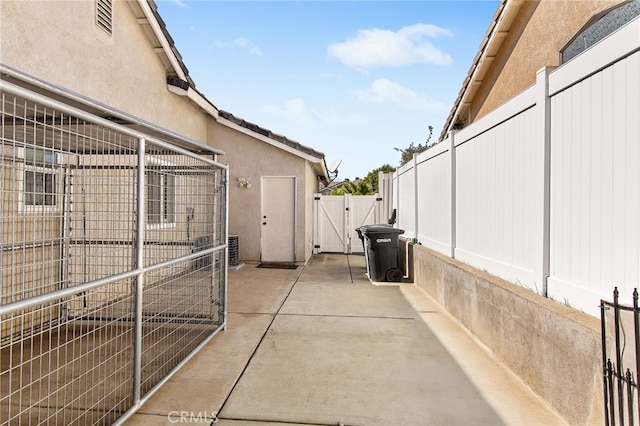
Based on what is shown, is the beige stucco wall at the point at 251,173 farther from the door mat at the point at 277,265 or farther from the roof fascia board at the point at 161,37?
the roof fascia board at the point at 161,37

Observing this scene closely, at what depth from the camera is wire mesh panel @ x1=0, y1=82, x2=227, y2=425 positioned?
2475mm

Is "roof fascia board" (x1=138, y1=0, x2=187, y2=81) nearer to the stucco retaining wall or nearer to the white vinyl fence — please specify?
the white vinyl fence

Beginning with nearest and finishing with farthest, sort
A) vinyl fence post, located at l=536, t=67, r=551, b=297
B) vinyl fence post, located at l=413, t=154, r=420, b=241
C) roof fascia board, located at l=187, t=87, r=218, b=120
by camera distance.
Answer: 1. vinyl fence post, located at l=536, t=67, r=551, b=297
2. vinyl fence post, located at l=413, t=154, r=420, b=241
3. roof fascia board, located at l=187, t=87, r=218, b=120

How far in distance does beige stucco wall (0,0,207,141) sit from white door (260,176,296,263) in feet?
10.8

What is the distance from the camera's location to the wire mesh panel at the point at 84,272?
8.12ft

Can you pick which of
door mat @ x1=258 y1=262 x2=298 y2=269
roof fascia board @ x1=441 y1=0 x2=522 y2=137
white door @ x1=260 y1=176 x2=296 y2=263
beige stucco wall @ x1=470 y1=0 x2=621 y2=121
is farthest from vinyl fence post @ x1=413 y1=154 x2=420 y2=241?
white door @ x1=260 y1=176 x2=296 y2=263

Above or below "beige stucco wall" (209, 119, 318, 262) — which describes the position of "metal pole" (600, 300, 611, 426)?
below

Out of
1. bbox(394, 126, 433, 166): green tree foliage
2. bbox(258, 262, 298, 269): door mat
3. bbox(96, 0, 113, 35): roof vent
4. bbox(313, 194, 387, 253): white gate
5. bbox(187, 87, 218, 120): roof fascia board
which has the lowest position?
bbox(258, 262, 298, 269): door mat

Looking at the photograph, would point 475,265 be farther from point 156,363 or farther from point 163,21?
point 163,21

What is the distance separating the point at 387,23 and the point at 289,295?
24.8 ft

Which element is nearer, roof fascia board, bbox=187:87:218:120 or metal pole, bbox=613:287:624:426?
metal pole, bbox=613:287:624:426

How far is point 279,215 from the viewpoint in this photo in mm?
10422

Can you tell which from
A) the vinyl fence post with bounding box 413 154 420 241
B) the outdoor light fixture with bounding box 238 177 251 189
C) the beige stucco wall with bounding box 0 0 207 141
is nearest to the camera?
the beige stucco wall with bounding box 0 0 207 141

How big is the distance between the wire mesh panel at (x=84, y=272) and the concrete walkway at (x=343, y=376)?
1.30 feet
